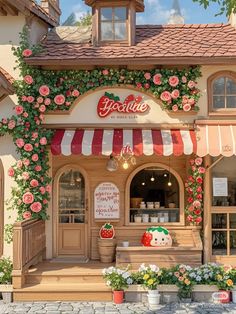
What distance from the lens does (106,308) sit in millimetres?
10297

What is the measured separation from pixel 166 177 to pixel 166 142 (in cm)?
178

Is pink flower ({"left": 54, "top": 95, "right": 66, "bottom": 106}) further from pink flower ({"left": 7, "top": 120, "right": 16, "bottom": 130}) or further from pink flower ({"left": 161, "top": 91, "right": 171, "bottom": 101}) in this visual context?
pink flower ({"left": 161, "top": 91, "right": 171, "bottom": 101})

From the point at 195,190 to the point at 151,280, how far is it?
3129 millimetres

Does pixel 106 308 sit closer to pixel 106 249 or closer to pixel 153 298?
pixel 153 298

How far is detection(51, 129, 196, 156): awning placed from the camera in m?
11.8

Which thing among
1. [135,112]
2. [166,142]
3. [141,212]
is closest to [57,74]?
Result: [135,112]

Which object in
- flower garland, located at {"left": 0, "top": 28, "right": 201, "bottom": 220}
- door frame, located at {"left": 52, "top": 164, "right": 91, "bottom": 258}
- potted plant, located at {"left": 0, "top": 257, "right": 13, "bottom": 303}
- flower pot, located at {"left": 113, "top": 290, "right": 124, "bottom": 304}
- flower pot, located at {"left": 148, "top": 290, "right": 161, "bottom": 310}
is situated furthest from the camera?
door frame, located at {"left": 52, "top": 164, "right": 91, "bottom": 258}

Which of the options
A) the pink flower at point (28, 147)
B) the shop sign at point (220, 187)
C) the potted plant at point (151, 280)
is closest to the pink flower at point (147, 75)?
the shop sign at point (220, 187)

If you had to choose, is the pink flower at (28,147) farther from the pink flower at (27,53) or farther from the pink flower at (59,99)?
the pink flower at (27,53)

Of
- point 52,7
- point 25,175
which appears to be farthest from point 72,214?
point 52,7

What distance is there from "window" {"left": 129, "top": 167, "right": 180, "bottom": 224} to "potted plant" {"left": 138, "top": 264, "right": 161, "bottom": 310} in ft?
8.47

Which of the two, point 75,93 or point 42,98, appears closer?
point 42,98

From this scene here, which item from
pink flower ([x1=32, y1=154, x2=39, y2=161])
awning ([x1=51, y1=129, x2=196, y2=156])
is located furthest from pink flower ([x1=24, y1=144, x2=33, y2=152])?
awning ([x1=51, y1=129, x2=196, y2=156])

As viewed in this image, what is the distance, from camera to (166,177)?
44.3 ft
